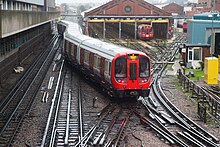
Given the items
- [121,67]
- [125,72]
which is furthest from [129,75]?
[121,67]

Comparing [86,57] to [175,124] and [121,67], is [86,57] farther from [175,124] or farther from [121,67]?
[175,124]

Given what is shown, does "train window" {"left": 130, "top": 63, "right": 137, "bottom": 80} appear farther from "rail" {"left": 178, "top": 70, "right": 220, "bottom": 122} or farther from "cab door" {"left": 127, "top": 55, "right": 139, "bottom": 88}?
"rail" {"left": 178, "top": 70, "right": 220, "bottom": 122}

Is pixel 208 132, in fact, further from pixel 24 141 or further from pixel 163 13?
pixel 163 13

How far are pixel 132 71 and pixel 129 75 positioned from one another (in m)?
0.19

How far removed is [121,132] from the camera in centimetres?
1207

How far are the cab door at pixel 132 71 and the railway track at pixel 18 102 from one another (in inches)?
153

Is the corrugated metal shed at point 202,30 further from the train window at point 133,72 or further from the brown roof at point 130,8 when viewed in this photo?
the brown roof at point 130,8

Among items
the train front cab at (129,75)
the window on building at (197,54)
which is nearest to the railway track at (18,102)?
the train front cab at (129,75)

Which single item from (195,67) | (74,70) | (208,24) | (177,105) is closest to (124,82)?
(177,105)

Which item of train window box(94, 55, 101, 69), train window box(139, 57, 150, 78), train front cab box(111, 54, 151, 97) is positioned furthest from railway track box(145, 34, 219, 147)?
train window box(94, 55, 101, 69)

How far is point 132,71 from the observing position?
15.5 meters

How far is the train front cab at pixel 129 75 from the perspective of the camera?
1541 cm

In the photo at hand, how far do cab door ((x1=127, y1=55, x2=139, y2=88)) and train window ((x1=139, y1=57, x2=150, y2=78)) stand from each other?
19 centimetres

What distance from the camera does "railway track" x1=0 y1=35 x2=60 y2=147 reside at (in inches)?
481
